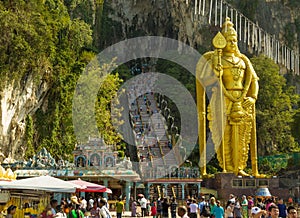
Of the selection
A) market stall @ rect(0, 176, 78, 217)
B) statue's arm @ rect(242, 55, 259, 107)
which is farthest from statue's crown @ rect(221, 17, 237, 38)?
market stall @ rect(0, 176, 78, 217)

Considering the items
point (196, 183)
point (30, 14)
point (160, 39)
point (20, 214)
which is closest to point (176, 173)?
point (196, 183)

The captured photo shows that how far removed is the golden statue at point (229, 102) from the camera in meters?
23.3

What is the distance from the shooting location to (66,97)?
3045 centimetres

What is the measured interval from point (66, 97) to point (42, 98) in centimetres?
133

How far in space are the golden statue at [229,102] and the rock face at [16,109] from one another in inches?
352

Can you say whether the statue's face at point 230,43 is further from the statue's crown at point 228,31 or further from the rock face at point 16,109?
the rock face at point 16,109

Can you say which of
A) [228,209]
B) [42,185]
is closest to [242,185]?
[228,209]

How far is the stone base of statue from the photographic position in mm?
21953

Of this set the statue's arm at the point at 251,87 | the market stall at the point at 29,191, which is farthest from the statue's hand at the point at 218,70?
the market stall at the point at 29,191

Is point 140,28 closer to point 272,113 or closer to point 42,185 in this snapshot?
point 272,113

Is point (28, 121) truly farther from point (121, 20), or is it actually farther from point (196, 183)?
point (121, 20)

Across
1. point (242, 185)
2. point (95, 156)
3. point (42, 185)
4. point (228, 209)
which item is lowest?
point (228, 209)

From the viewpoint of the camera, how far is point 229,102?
23.5 m

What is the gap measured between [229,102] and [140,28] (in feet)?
96.5
